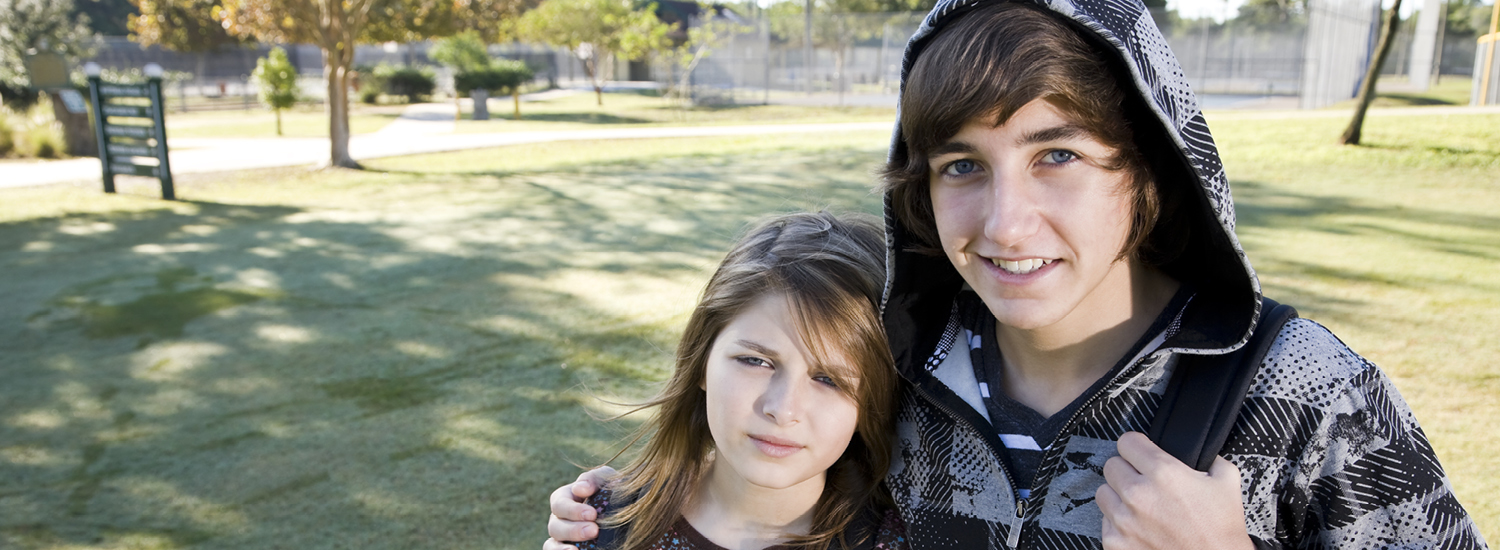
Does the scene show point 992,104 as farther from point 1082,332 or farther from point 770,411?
point 770,411

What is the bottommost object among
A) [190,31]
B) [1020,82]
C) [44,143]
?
[44,143]

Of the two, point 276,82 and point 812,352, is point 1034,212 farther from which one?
point 276,82

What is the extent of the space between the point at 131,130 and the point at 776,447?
10.9 metres

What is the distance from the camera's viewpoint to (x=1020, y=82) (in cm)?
126

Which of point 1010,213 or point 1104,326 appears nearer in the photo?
point 1010,213

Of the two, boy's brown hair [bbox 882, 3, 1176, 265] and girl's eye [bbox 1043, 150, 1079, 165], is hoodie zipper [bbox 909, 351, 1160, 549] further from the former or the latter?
girl's eye [bbox 1043, 150, 1079, 165]

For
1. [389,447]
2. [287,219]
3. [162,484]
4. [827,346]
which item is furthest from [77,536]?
[287,219]

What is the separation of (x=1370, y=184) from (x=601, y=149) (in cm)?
922

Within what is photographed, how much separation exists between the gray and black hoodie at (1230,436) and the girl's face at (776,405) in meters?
0.17

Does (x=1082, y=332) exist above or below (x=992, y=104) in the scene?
below

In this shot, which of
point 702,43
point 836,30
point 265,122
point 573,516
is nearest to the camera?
point 573,516

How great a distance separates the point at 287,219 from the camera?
8.49 m

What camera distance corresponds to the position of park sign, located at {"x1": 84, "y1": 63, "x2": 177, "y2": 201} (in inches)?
391

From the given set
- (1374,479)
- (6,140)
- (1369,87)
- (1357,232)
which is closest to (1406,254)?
(1357,232)
